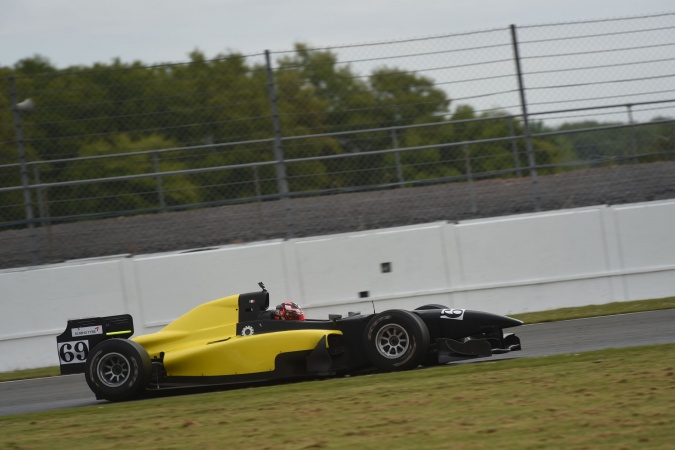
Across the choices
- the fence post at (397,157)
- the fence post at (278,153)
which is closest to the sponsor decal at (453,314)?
the fence post at (278,153)

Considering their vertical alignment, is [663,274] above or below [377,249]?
below

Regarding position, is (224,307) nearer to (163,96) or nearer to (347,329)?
(347,329)

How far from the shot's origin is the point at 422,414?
636cm

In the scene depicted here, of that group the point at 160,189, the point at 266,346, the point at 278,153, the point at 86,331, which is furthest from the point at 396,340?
the point at 160,189

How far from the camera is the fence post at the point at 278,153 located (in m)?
14.0

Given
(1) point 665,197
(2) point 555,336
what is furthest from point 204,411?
(1) point 665,197

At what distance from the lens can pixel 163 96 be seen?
47.1 feet

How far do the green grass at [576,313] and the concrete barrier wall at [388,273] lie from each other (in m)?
0.25

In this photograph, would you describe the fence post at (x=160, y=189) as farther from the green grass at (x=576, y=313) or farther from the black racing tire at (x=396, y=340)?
the black racing tire at (x=396, y=340)

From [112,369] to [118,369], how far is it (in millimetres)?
57

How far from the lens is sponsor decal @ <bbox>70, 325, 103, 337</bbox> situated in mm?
9359

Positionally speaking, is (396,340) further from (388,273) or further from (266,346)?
(388,273)

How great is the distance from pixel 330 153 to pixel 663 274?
5086 mm

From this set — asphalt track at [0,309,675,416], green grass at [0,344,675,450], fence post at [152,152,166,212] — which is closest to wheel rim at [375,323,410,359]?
green grass at [0,344,675,450]
